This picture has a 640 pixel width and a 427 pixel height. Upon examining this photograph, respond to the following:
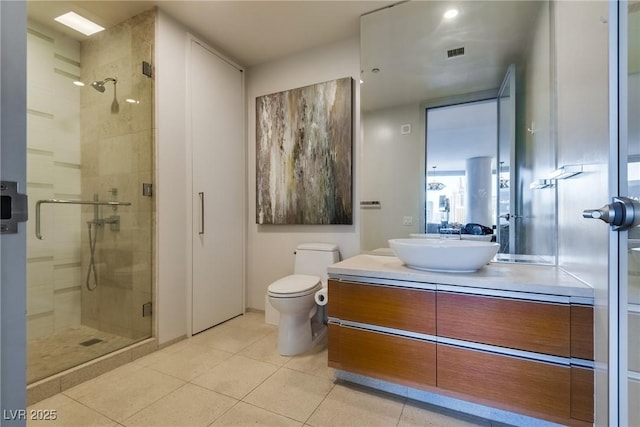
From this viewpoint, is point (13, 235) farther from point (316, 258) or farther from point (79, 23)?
point (79, 23)

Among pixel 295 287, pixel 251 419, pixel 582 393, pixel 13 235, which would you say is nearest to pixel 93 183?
pixel 295 287

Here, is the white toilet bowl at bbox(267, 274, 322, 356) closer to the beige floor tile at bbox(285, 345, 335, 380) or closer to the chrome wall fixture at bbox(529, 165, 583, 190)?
the beige floor tile at bbox(285, 345, 335, 380)

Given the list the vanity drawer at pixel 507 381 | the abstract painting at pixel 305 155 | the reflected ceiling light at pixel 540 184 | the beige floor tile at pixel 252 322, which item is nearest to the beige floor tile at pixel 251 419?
the vanity drawer at pixel 507 381

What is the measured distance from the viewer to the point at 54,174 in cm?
221

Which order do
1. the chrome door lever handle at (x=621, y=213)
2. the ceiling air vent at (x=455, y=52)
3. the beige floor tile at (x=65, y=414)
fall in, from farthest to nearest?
the ceiling air vent at (x=455, y=52) < the beige floor tile at (x=65, y=414) < the chrome door lever handle at (x=621, y=213)

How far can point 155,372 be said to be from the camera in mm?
1862

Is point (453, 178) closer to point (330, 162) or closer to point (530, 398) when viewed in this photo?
point (330, 162)

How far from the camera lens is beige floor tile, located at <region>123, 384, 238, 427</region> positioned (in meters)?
1.42

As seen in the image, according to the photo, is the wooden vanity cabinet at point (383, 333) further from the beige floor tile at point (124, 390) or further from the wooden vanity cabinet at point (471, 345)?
the beige floor tile at point (124, 390)

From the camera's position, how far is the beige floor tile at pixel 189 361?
73.2 inches

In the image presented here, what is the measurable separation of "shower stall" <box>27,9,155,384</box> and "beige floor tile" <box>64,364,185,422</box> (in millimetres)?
297

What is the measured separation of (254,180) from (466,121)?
1985 mm

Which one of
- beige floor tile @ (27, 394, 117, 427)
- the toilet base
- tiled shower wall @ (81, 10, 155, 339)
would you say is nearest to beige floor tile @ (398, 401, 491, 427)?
the toilet base

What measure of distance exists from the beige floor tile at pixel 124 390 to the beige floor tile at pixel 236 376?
178 millimetres
